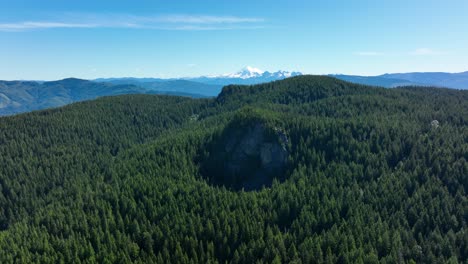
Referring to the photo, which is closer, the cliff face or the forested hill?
the forested hill

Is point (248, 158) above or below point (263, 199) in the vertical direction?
above

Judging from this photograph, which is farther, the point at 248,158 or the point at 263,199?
the point at 248,158

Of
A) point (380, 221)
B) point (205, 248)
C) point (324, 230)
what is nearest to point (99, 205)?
point (205, 248)

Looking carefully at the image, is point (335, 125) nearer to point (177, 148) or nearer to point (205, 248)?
point (177, 148)

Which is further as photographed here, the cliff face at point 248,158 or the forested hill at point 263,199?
the cliff face at point 248,158
